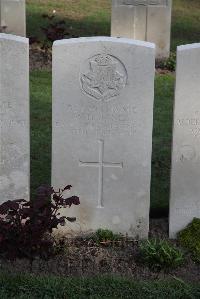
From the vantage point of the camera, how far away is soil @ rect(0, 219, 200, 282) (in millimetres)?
5984

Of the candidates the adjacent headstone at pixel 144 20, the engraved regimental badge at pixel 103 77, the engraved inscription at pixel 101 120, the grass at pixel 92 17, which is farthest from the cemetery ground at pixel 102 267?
the grass at pixel 92 17

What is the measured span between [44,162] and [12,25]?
5.50 metres

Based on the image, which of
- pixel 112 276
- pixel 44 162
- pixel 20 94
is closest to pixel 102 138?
pixel 20 94

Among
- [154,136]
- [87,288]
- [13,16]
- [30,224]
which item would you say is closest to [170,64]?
[13,16]

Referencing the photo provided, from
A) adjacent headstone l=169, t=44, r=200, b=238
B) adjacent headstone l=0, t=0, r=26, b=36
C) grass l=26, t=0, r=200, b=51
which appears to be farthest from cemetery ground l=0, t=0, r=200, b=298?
grass l=26, t=0, r=200, b=51

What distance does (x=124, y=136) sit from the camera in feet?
20.9

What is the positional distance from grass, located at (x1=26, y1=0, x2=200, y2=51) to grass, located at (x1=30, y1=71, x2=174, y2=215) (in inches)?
127

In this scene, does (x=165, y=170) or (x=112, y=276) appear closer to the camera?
(x=112, y=276)

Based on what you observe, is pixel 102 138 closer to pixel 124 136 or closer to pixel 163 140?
pixel 124 136

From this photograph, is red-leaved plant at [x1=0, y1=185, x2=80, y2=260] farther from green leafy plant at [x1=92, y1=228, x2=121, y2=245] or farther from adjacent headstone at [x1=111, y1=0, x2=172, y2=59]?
adjacent headstone at [x1=111, y1=0, x2=172, y2=59]

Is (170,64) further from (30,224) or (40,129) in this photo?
(30,224)

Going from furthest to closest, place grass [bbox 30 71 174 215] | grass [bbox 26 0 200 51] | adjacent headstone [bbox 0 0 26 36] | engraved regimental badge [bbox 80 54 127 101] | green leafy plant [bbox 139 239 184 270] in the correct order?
1. grass [bbox 26 0 200 51]
2. adjacent headstone [bbox 0 0 26 36]
3. grass [bbox 30 71 174 215]
4. engraved regimental badge [bbox 80 54 127 101]
5. green leafy plant [bbox 139 239 184 270]

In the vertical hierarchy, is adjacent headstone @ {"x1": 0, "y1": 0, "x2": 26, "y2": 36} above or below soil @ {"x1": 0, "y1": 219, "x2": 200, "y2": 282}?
above

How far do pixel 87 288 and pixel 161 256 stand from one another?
2.41ft
